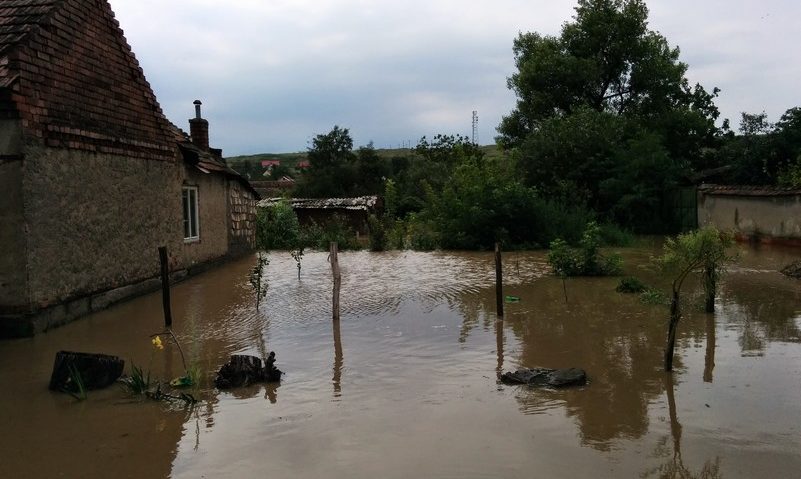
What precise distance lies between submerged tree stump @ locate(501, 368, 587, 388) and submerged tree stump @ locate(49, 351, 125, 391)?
445cm

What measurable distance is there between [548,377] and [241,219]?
15619 millimetres

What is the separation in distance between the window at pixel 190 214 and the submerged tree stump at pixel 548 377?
11.0 m

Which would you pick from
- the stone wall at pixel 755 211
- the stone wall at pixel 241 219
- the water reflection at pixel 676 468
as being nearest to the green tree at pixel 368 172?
the stone wall at pixel 241 219

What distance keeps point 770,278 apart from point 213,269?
45.2 ft

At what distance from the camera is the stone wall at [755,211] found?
66.1ft

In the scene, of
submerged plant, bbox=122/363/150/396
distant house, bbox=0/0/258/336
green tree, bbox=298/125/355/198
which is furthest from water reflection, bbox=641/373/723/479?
green tree, bbox=298/125/355/198

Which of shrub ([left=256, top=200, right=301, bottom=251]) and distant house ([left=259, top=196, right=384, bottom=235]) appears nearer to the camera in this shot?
shrub ([left=256, top=200, right=301, bottom=251])

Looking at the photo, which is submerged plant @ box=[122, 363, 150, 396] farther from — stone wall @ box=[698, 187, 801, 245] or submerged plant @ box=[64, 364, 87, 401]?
stone wall @ box=[698, 187, 801, 245]

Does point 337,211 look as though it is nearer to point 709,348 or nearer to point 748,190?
point 748,190

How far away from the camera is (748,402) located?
6.39m

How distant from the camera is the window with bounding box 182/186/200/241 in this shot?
1603 centimetres

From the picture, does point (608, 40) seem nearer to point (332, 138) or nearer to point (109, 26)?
point (332, 138)

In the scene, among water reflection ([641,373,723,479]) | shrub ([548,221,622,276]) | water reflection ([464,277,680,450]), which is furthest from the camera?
shrub ([548,221,622,276])

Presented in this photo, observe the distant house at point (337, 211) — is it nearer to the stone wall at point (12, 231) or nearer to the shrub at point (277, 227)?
the shrub at point (277, 227)
